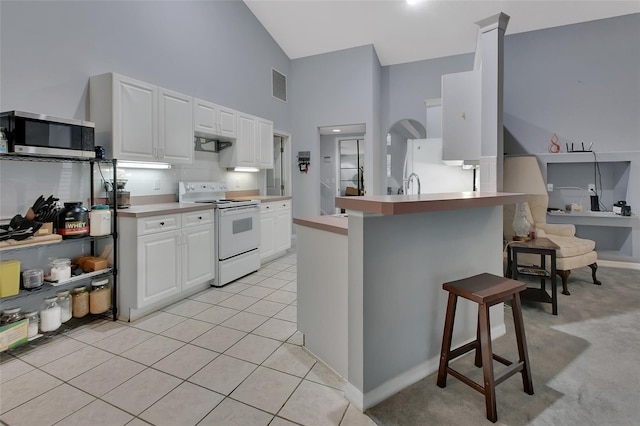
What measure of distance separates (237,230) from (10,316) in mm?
2039

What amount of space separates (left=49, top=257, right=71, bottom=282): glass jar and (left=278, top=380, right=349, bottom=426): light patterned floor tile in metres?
2.00

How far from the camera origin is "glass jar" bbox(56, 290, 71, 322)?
8.21 ft

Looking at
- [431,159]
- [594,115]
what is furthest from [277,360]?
[594,115]

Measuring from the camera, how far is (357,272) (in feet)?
5.34

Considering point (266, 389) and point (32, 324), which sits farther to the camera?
point (32, 324)

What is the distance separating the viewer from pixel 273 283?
379 cm

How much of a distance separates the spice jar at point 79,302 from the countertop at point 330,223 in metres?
1.96

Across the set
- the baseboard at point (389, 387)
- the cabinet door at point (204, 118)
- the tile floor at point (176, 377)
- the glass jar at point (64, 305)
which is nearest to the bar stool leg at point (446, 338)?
the baseboard at point (389, 387)

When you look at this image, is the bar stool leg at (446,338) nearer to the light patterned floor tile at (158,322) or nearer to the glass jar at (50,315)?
the light patterned floor tile at (158,322)

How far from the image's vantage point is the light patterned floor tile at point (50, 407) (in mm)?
1573

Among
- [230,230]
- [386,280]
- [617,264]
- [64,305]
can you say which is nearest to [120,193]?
[64,305]

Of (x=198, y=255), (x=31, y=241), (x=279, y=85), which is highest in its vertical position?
(x=279, y=85)

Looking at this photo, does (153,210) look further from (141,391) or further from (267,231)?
(267,231)

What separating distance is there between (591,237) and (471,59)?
3.42 m
